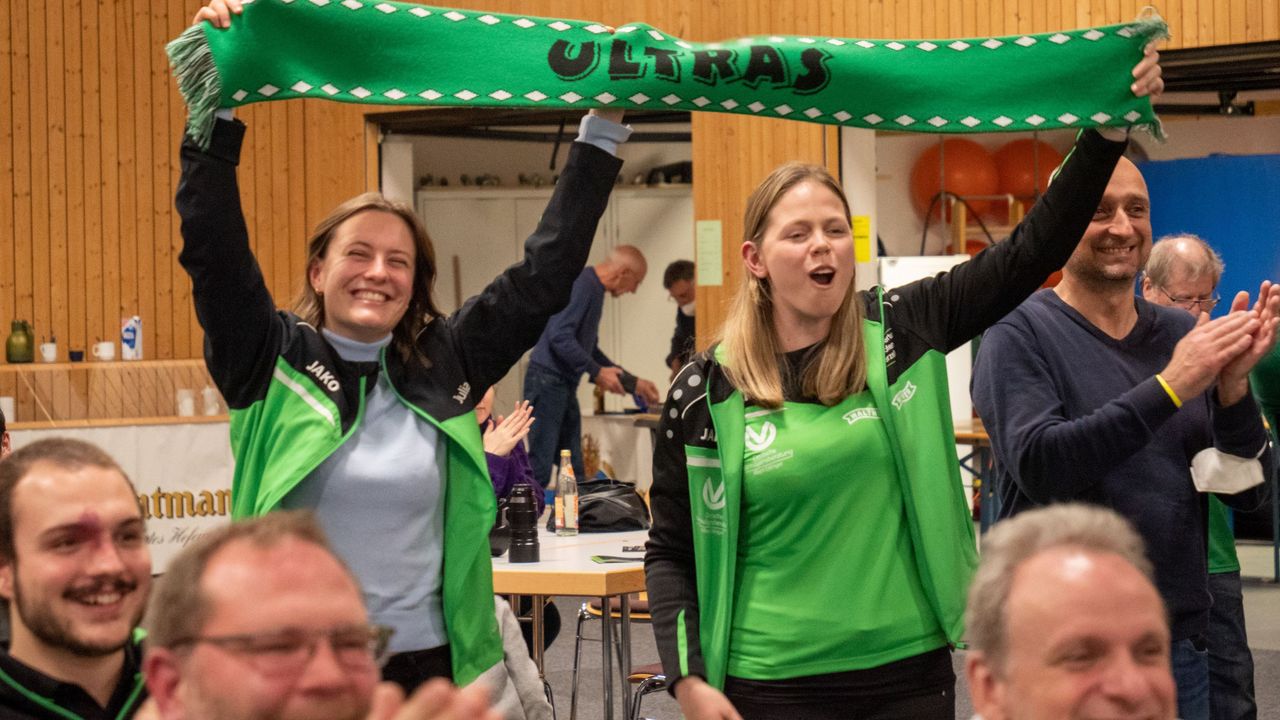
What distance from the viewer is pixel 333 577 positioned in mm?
1412

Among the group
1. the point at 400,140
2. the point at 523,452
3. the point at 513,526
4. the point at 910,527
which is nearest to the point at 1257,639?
the point at 523,452

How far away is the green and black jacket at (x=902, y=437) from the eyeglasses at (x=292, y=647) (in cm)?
130

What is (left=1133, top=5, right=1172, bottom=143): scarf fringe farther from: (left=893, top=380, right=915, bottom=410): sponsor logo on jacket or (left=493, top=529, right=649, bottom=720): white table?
(left=493, top=529, right=649, bottom=720): white table

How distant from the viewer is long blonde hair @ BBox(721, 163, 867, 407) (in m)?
2.63

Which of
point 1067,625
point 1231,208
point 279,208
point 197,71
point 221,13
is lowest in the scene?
point 1067,625

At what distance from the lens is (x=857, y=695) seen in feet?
8.34

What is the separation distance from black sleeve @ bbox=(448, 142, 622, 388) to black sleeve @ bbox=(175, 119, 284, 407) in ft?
1.26

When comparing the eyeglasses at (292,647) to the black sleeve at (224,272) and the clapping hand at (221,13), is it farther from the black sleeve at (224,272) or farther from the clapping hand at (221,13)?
the clapping hand at (221,13)

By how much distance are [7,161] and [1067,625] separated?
417 inches

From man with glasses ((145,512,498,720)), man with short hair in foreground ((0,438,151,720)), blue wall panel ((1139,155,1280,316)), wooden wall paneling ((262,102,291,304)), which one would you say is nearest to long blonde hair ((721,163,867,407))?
man with short hair in foreground ((0,438,151,720))

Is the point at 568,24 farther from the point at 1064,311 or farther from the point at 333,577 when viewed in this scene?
the point at 333,577

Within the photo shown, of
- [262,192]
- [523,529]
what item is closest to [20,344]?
[262,192]

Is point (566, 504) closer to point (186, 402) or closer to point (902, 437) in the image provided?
point (902, 437)

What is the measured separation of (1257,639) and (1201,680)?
4.87 metres
